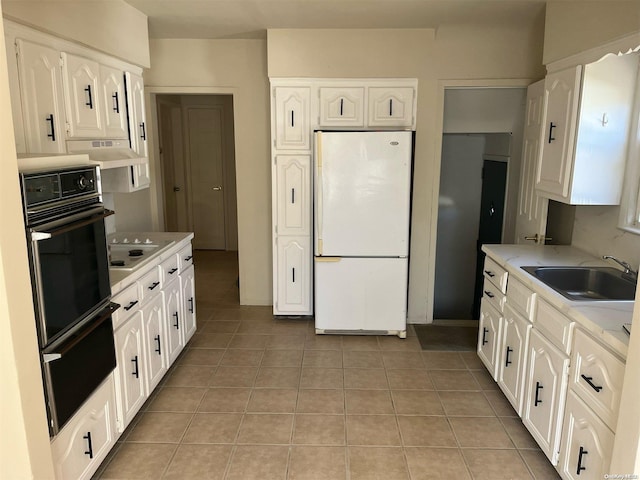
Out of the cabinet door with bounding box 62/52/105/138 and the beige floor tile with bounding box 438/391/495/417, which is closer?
the cabinet door with bounding box 62/52/105/138

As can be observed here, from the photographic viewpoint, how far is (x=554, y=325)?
7.14 ft

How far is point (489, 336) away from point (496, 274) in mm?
444

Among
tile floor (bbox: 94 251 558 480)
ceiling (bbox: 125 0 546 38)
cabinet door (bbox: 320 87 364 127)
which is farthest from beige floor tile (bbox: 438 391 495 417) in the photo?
ceiling (bbox: 125 0 546 38)

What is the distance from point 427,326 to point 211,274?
2.76 metres

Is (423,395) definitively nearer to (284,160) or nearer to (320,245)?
(320,245)

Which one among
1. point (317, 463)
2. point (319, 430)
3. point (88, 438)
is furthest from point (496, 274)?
point (88, 438)

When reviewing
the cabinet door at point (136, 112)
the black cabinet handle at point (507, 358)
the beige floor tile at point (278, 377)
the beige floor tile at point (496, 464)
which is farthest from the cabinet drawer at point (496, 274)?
the cabinet door at point (136, 112)

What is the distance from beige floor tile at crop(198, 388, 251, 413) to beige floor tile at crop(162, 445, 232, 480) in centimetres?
36

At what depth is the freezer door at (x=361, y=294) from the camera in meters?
3.74

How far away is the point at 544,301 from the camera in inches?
90.4

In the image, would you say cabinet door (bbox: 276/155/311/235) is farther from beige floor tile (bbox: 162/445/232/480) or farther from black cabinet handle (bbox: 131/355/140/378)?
Result: beige floor tile (bbox: 162/445/232/480)

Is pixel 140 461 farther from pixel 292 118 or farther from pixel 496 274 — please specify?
pixel 292 118

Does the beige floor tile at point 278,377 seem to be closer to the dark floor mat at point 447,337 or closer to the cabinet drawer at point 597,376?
the dark floor mat at point 447,337

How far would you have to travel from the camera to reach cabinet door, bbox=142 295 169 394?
8.90 ft
